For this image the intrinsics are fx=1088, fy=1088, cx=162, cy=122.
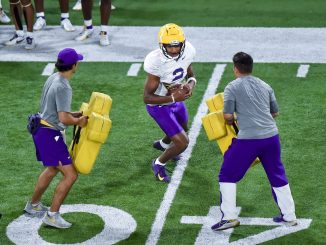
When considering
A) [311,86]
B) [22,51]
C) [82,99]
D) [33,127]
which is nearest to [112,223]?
[33,127]

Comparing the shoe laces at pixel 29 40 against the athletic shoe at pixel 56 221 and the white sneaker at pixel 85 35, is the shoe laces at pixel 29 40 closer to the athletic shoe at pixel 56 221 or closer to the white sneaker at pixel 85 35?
the white sneaker at pixel 85 35

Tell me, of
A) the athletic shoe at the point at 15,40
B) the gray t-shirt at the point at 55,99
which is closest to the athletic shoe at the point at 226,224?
the gray t-shirt at the point at 55,99

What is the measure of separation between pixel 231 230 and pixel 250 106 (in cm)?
124

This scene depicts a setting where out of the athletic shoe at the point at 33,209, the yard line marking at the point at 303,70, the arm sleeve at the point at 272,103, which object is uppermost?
the arm sleeve at the point at 272,103

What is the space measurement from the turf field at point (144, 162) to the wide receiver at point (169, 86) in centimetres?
38

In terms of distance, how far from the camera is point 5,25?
60.0 ft

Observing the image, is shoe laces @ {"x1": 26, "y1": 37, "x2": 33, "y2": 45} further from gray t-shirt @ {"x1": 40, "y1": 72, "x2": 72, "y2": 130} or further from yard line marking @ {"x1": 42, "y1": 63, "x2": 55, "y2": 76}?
gray t-shirt @ {"x1": 40, "y1": 72, "x2": 72, "y2": 130}

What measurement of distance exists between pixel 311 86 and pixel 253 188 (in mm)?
3724

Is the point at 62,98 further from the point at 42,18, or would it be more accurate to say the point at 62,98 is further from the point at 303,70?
the point at 42,18

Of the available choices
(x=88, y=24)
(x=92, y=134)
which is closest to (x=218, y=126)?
(x=92, y=134)

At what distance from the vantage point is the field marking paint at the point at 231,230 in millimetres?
10102

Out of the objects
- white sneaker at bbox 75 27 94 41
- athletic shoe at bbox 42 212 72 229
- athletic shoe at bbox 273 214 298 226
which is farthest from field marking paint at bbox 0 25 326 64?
athletic shoe at bbox 42 212 72 229

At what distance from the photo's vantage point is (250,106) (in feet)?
32.8

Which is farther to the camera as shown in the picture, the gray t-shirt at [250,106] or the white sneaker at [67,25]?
the white sneaker at [67,25]
